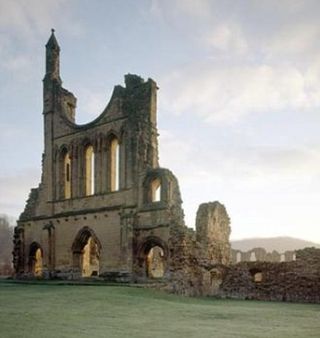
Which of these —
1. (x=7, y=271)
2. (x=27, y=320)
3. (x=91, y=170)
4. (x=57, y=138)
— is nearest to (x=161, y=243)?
(x=91, y=170)

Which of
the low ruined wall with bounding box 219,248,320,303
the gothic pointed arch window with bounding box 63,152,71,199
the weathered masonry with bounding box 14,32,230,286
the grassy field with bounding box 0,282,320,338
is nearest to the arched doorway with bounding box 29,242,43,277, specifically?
the weathered masonry with bounding box 14,32,230,286

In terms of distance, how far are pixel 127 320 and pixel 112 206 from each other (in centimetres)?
Result: 1274

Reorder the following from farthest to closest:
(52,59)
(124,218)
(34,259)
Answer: (52,59), (34,259), (124,218)

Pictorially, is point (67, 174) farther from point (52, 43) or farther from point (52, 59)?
point (52, 43)

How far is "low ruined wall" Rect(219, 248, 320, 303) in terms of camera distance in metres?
17.1

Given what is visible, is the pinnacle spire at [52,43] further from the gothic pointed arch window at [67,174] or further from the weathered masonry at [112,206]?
the gothic pointed arch window at [67,174]

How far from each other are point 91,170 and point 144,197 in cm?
465

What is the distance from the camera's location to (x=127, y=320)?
8.98 meters

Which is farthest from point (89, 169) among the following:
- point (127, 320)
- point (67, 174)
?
point (127, 320)

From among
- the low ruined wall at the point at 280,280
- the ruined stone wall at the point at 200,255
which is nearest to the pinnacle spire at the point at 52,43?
the ruined stone wall at the point at 200,255

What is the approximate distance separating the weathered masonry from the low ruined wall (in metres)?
1.38

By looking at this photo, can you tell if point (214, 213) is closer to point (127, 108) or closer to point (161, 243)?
point (161, 243)

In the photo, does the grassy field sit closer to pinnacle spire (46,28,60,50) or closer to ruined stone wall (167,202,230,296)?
ruined stone wall (167,202,230,296)

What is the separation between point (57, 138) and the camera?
83.3 ft
